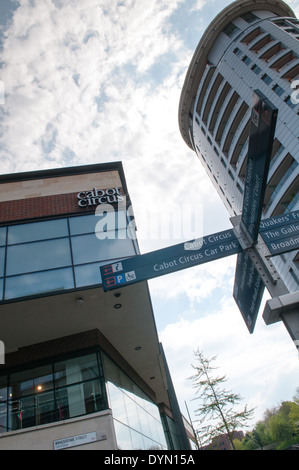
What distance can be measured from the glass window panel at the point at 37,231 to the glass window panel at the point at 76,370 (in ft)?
15.5

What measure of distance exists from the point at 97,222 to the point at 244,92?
1179 inches

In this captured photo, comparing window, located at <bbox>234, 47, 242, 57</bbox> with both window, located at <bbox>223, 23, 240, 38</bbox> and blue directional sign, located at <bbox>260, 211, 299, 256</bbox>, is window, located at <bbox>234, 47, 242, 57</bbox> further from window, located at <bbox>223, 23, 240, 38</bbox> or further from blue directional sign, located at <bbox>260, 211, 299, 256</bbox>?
blue directional sign, located at <bbox>260, 211, 299, 256</bbox>

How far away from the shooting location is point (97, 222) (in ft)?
37.7

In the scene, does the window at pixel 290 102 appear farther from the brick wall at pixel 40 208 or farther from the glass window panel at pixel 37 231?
the glass window panel at pixel 37 231

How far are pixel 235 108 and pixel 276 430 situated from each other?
69657 millimetres

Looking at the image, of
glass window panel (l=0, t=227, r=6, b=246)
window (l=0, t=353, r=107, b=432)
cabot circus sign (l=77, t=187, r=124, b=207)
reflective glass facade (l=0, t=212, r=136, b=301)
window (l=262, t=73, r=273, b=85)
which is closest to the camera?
window (l=0, t=353, r=107, b=432)

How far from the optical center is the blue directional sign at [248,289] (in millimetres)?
4910

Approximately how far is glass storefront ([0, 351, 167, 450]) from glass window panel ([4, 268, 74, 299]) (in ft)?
10.3

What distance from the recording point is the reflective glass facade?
9.78 metres

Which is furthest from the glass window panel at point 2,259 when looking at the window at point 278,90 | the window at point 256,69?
the window at point 256,69

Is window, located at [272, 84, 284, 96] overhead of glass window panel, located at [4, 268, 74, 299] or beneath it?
overhead

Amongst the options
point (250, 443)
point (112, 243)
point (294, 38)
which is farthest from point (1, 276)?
point (250, 443)

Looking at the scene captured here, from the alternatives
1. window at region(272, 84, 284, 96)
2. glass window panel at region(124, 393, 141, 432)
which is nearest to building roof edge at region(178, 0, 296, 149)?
window at region(272, 84, 284, 96)

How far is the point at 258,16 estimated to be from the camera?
40.1m
